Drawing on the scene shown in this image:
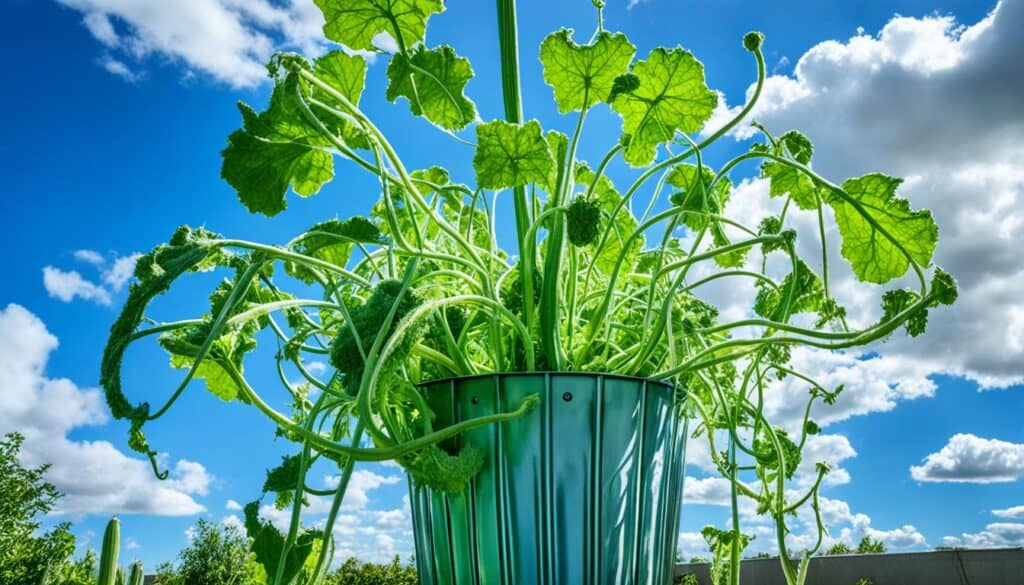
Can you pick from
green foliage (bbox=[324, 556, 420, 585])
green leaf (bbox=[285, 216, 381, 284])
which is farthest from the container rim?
green foliage (bbox=[324, 556, 420, 585])

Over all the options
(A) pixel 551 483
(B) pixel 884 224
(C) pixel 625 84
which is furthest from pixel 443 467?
(B) pixel 884 224

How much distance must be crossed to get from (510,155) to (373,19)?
0.20 meters

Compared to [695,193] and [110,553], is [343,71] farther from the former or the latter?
[110,553]

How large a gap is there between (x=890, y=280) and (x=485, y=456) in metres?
0.41

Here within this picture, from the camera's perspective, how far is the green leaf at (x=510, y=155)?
0.55m

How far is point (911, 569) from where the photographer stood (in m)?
1.09

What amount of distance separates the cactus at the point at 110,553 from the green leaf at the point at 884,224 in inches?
22.1

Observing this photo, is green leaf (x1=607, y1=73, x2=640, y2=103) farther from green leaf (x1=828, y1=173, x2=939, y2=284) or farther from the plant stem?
green leaf (x1=828, y1=173, x2=939, y2=284)

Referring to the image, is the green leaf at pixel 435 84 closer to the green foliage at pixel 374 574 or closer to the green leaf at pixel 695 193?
the green leaf at pixel 695 193

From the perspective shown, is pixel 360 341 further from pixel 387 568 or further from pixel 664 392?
pixel 387 568

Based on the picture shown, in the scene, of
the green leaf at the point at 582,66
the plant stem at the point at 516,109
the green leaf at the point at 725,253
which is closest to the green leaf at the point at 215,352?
the plant stem at the point at 516,109

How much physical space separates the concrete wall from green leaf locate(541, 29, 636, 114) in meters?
0.82

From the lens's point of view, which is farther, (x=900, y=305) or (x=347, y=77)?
(x=347, y=77)

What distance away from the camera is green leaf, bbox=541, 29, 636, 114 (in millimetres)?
604
